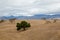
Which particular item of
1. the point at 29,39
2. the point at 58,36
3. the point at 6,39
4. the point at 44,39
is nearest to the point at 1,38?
the point at 6,39

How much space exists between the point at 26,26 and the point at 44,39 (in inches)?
645

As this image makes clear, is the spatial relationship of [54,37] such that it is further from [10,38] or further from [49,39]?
[10,38]

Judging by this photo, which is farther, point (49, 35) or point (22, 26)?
point (22, 26)

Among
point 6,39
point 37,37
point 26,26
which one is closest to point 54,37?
point 37,37

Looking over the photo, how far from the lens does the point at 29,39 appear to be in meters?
32.4

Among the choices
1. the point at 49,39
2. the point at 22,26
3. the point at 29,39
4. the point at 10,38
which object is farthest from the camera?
the point at 22,26

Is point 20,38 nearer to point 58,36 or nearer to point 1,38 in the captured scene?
point 1,38

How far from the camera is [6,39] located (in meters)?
34.0

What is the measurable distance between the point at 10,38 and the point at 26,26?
13.0 m

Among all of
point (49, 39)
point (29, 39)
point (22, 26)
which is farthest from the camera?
point (22, 26)

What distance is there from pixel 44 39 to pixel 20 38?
16.2ft

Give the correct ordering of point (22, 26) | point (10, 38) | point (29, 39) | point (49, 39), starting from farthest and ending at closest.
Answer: point (22, 26) → point (10, 38) → point (29, 39) → point (49, 39)

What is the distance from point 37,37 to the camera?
33219 mm

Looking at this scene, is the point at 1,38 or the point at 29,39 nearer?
the point at 29,39
